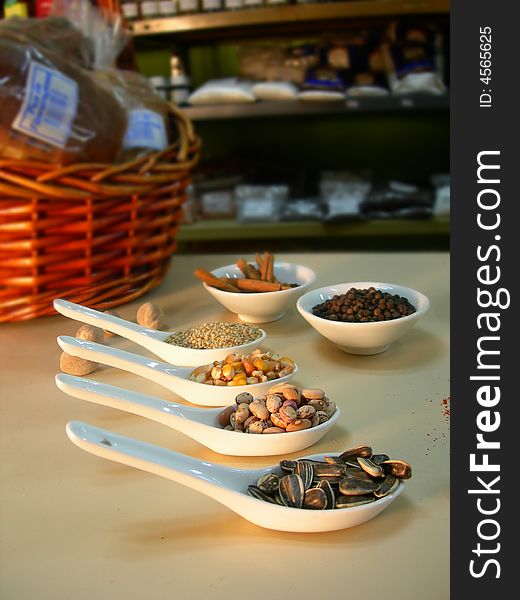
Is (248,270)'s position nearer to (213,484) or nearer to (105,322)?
(105,322)

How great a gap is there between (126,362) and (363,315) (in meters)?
0.28

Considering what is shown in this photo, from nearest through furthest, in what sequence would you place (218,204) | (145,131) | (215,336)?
(215,336), (145,131), (218,204)

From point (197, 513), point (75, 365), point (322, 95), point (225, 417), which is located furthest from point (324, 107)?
point (197, 513)

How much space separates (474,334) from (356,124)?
2.24 metres

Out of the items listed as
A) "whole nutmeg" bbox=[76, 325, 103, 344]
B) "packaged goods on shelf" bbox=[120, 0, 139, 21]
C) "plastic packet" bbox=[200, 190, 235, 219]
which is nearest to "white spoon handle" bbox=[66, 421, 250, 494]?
"whole nutmeg" bbox=[76, 325, 103, 344]

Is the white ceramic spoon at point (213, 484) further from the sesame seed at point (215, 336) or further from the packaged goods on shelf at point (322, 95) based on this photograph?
the packaged goods on shelf at point (322, 95)

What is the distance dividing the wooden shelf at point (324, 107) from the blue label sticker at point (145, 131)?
106 centimetres

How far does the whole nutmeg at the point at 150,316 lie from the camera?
2.95ft

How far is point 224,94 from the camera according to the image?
2.16 m

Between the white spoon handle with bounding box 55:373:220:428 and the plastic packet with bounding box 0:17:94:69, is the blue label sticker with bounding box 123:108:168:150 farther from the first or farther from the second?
the white spoon handle with bounding box 55:373:220:428

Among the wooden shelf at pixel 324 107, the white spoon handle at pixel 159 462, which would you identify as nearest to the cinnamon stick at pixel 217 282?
the white spoon handle at pixel 159 462

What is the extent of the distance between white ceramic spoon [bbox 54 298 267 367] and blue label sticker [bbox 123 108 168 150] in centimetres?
33

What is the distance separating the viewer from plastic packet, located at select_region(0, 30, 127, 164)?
2.87 ft

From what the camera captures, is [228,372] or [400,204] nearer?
[228,372]
